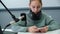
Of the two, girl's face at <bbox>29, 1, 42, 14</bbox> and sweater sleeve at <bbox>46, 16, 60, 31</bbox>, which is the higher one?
girl's face at <bbox>29, 1, 42, 14</bbox>

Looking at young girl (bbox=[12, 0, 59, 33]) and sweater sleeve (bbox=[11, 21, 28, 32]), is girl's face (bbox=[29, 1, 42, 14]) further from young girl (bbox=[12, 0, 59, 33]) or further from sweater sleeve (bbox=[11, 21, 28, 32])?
sweater sleeve (bbox=[11, 21, 28, 32])

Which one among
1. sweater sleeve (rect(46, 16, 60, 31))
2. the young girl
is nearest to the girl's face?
the young girl

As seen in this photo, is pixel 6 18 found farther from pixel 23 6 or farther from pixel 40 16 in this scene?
pixel 40 16

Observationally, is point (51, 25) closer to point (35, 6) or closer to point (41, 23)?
point (41, 23)

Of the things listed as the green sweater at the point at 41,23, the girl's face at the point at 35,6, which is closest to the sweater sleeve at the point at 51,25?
the green sweater at the point at 41,23

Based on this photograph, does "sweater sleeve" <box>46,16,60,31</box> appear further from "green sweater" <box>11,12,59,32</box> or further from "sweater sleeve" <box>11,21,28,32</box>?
"sweater sleeve" <box>11,21,28,32</box>

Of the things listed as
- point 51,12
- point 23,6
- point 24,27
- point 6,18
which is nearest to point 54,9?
point 51,12

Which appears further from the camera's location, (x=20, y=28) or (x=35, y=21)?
(x=35, y=21)

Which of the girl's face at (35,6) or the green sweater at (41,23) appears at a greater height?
the girl's face at (35,6)

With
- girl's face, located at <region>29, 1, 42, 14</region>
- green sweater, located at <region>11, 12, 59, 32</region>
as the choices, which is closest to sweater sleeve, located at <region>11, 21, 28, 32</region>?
green sweater, located at <region>11, 12, 59, 32</region>

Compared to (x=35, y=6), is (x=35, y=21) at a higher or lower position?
lower

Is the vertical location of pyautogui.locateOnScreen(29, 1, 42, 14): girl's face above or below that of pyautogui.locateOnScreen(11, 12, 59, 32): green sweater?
above

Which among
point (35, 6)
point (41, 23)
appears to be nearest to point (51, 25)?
point (41, 23)

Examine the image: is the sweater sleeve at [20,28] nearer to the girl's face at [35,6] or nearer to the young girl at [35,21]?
the young girl at [35,21]
